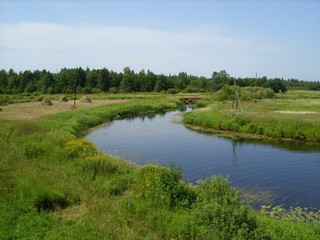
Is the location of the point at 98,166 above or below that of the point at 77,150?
below

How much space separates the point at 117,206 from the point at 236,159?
45.9 ft

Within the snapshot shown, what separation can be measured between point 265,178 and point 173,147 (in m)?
10.6

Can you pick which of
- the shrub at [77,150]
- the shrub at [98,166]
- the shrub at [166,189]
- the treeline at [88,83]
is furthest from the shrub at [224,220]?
the treeline at [88,83]

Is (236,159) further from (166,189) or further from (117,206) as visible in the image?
(117,206)

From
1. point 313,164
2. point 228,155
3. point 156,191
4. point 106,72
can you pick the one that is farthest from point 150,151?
point 106,72

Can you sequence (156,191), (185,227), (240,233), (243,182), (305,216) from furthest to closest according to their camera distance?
(243,182) → (305,216) → (156,191) → (185,227) → (240,233)

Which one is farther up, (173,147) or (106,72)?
(106,72)

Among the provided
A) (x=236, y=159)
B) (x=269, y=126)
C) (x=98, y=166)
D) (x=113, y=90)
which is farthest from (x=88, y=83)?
(x=98, y=166)

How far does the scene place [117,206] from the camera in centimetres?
1244

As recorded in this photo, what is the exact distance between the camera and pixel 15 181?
13672 mm

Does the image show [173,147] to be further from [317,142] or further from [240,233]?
[240,233]

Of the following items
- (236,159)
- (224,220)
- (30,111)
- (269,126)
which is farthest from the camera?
(30,111)

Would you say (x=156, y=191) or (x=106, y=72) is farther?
(x=106, y=72)

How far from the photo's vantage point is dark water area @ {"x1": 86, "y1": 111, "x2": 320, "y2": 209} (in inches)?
679
